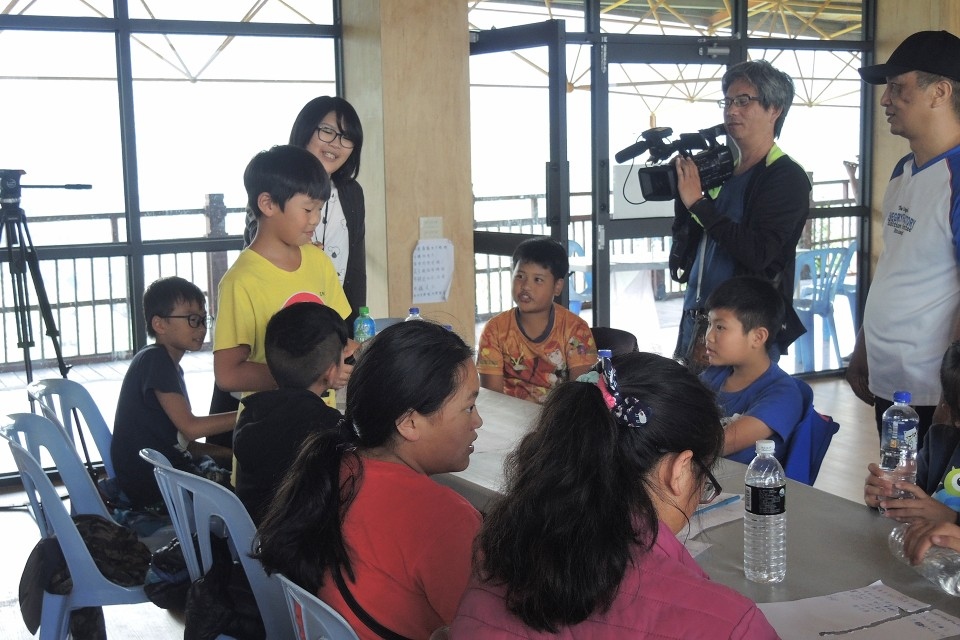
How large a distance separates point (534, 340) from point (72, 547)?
1624 mm

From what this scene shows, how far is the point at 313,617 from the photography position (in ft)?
4.09

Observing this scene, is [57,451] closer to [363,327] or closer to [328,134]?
[363,327]

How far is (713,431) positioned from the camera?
1.31 meters

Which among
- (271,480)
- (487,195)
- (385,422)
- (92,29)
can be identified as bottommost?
(271,480)

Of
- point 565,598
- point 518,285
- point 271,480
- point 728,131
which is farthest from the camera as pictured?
point 518,285

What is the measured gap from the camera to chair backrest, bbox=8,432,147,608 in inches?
77.9

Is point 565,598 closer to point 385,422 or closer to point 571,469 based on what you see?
point 571,469

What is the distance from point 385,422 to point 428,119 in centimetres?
303

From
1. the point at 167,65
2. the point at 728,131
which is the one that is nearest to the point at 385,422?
the point at 728,131

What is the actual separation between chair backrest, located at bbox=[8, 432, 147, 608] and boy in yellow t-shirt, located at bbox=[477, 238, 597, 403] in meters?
1.41

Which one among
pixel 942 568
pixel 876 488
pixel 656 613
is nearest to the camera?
pixel 656 613

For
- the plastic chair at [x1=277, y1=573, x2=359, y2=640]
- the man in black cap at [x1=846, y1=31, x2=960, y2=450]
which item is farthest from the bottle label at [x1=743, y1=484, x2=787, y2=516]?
the man in black cap at [x1=846, y1=31, x2=960, y2=450]

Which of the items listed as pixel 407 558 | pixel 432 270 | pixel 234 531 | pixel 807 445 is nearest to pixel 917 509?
pixel 807 445

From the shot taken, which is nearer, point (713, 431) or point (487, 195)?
point (713, 431)
